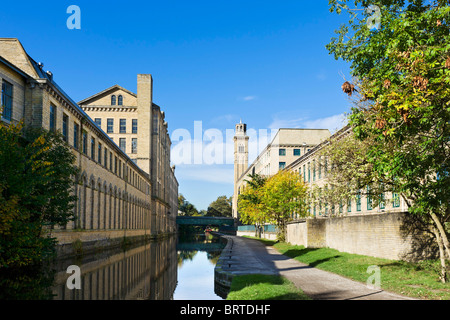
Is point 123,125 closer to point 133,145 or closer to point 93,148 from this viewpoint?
point 133,145

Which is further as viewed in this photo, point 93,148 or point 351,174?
point 93,148

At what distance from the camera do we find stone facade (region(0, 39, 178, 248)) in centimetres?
2580

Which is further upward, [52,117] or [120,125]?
[120,125]

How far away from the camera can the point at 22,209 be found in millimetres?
17547

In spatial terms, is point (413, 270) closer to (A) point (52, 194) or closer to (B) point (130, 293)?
(B) point (130, 293)

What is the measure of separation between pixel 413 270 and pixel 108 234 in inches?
1238

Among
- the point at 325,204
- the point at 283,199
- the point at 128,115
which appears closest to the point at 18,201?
the point at 325,204

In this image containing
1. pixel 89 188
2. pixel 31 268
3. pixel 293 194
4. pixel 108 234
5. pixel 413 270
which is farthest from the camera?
pixel 293 194

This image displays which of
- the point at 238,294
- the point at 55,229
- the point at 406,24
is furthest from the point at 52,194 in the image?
the point at 406,24

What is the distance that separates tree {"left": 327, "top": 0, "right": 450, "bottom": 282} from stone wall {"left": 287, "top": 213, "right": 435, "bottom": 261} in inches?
122

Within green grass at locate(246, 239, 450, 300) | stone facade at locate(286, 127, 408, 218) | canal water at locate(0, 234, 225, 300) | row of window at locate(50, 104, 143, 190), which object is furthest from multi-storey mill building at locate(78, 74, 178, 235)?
green grass at locate(246, 239, 450, 300)

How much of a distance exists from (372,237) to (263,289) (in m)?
10.4

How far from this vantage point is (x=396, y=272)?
1605 cm

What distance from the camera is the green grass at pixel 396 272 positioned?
41.8ft
